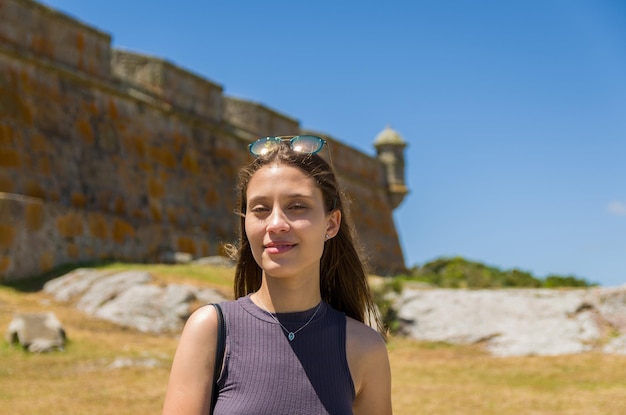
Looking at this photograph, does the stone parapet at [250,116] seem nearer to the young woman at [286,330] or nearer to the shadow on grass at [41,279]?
the shadow on grass at [41,279]

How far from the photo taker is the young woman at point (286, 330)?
7.87 ft

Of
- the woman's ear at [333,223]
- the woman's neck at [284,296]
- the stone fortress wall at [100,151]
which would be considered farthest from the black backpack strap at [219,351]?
the stone fortress wall at [100,151]

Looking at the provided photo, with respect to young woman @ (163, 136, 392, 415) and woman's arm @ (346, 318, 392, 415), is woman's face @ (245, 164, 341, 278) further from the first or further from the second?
woman's arm @ (346, 318, 392, 415)

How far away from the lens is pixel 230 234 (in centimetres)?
2188

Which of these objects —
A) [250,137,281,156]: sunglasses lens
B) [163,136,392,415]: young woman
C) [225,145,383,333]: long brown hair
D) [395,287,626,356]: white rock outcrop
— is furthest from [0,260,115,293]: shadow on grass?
[163,136,392,415]: young woman

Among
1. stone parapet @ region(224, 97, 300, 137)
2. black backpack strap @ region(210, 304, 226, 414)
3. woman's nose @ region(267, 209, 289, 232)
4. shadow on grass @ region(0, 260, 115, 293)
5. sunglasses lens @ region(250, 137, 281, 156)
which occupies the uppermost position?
stone parapet @ region(224, 97, 300, 137)

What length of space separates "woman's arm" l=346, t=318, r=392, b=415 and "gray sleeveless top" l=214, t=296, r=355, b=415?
0.04 meters

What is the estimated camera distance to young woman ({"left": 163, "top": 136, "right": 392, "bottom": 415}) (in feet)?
7.87

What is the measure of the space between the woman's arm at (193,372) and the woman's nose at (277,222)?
1.32ft

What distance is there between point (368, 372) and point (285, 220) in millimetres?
638

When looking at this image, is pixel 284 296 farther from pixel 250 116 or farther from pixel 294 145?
pixel 250 116

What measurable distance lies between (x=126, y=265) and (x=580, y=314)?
9.32 m

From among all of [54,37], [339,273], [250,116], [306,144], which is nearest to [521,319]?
Answer: [339,273]

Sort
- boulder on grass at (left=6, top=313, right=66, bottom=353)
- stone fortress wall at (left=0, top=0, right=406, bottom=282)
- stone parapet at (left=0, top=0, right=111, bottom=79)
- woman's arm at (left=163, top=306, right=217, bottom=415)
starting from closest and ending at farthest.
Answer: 1. woman's arm at (left=163, top=306, right=217, bottom=415)
2. boulder on grass at (left=6, top=313, right=66, bottom=353)
3. stone fortress wall at (left=0, top=0, right=406, bottom=282)
4. stone parapet at (left=0, top=0, right=111, bottom=79)
